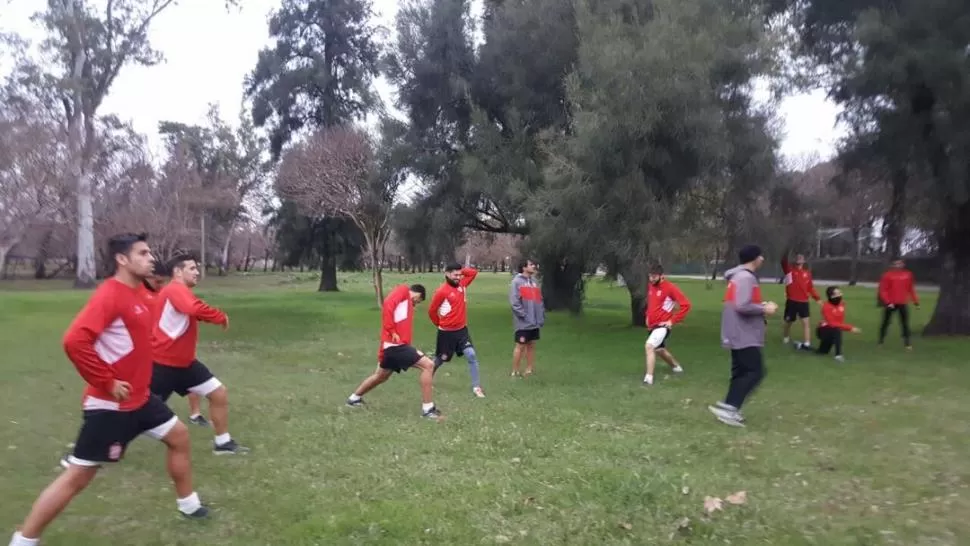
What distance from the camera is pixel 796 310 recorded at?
1576 centimetres

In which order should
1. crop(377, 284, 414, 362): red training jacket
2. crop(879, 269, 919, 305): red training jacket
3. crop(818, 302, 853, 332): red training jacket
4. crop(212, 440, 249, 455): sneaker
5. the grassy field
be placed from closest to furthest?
the grassy field < crop(212, 440, 249, 455): sneaker < crop(377, 284, 414, 362): red training jacket < crop(818, 302, 853, 332): red training jacket < crop(879, 269, 919, 305): red training jacket

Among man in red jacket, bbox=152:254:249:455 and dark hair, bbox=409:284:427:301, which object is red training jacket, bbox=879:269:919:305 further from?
man in red jacket, bbox=152:254:249:455

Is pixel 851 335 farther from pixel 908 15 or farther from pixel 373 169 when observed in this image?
pixel 373 169

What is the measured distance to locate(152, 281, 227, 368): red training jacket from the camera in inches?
277

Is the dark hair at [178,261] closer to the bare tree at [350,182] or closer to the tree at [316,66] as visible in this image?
the bare tree at [350,182]

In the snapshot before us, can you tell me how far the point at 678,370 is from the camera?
13.1 meters

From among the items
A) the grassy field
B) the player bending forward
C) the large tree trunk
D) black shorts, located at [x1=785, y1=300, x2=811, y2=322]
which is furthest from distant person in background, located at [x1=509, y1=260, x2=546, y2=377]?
the large tree trunk

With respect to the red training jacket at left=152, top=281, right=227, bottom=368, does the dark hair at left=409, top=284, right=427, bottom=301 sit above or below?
above

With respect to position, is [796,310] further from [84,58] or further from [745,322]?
[84,58]

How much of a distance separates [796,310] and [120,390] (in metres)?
13.8

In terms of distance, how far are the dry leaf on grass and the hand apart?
13.8ft

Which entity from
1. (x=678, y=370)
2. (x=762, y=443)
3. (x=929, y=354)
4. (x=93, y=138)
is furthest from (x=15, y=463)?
(x=93, y=138)

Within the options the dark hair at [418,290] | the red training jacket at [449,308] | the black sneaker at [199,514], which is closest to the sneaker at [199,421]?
the dark hair at [418,290]

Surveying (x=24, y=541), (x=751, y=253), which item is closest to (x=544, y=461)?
(x=751, y=253)
